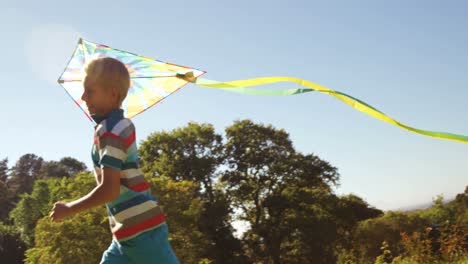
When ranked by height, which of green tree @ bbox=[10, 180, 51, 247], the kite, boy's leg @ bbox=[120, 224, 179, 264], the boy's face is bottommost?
boy's leg @ bbox=[120, 224, 179, 264]

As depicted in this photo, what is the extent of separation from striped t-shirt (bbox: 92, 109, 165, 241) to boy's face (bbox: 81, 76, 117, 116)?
0.14 feet

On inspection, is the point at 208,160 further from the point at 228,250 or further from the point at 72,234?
the point at 72,234

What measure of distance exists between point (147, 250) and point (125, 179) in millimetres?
417

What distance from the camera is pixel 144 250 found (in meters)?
2.52

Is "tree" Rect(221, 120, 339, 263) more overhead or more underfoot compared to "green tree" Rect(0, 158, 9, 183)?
more underfoot

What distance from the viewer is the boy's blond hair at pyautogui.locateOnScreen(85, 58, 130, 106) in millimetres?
2574

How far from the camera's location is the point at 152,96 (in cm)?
435

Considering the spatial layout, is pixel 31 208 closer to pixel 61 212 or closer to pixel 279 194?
pixel 279 194

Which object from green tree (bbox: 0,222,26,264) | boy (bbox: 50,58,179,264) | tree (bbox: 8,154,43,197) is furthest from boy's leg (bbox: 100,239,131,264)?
tree (bbox: 8,154,43,197)

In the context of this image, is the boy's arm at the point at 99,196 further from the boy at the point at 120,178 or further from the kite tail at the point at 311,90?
the kite tail at the point at 311,90

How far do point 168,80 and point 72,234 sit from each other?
48.7 ft

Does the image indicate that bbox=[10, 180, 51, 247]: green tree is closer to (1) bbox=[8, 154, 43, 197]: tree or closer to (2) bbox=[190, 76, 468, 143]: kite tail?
(1) bbox=[8, 154, 43, 197]: tree

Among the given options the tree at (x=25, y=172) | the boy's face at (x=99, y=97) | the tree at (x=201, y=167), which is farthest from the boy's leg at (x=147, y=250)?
the tree at (x=25, y=172)

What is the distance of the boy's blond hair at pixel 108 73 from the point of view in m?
2.57
